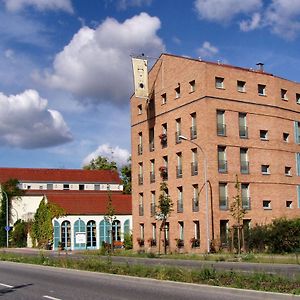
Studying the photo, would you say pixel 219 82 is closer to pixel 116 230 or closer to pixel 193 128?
pixel 193 128

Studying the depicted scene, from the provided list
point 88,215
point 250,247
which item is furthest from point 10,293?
point 88,215

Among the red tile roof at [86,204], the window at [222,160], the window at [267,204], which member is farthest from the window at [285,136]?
the red tile roof at [86,204]

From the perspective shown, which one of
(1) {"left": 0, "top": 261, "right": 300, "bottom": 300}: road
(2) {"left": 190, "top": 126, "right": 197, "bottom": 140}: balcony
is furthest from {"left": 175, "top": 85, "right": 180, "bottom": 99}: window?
(1) {"left": 0, "top": 261, "right": 300, "bottom": 300}: road

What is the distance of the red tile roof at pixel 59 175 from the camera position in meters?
88.2

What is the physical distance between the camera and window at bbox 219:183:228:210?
44.2 meters

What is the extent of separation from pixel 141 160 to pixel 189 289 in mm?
39442

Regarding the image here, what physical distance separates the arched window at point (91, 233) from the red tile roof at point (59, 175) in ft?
93.9

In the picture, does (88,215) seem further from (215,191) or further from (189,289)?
(189,289)

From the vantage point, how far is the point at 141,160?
54125mm

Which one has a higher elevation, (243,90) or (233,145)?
(243,90)

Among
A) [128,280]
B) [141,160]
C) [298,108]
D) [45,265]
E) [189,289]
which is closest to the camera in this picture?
[189,289]

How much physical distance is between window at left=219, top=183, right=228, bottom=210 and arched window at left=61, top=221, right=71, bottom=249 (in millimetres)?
21736

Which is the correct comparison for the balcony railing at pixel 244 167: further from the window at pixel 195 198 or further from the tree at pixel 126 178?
the tree at pixel 126 178

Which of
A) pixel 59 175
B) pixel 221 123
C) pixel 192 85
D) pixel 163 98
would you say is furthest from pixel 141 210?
pixel 59 175
